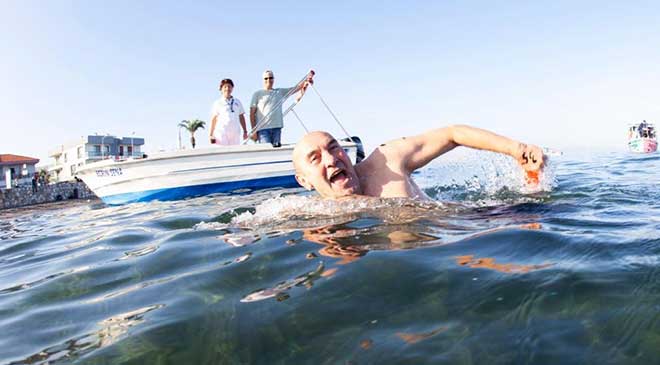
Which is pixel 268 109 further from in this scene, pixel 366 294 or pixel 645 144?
pixel 645 144

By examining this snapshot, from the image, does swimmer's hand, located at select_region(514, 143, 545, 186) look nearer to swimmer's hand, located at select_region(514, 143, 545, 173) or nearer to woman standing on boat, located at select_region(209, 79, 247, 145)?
swimmer's hand, located at select_region(514, 143, 545, 173)

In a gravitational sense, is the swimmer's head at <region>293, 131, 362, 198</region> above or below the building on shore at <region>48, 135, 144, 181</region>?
below

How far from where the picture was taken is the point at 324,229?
9.17 ft

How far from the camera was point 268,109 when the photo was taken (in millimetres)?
8367

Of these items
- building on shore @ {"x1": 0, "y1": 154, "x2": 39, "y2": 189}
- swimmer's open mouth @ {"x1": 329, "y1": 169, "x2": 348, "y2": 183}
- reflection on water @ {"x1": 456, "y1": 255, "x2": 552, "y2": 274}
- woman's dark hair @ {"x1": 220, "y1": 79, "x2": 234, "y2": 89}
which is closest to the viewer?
reflection on water @ {"x1": 456, "y1": 255, "x2": 552, "y2": 274}

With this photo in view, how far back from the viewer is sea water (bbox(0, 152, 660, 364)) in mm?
1162

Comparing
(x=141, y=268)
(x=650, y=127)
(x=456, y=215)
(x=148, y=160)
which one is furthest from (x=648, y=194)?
(x=650, y=127)

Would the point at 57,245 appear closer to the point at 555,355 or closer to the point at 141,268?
the point at 141,268

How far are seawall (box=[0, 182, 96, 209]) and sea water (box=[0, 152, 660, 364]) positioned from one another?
21053 millimetres

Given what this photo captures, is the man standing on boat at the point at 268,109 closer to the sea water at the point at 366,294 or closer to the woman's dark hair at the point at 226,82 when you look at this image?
the woman's dark hair at the point at 226,82

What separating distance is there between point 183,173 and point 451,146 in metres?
5.72

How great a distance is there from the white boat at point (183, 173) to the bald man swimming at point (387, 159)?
15.9ft

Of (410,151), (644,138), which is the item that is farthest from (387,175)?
(644,138)

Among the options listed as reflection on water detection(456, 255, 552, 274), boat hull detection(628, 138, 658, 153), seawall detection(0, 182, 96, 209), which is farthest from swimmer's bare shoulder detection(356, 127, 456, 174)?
seawall detection(0, 182, 96, 209)
